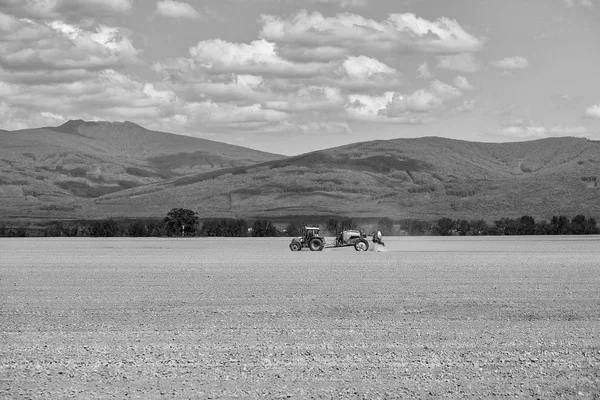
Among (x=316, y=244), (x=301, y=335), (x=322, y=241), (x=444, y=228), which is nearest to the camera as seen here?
(x=301, y=335)

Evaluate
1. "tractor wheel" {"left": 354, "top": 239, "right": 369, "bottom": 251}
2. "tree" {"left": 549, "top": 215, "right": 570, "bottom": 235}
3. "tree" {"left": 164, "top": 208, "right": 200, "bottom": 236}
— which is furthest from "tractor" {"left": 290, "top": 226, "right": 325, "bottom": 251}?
"tree" {"left": 549, "top": 215, "right": 570, "bottom": 235}

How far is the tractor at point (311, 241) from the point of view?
183ft

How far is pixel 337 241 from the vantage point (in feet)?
189

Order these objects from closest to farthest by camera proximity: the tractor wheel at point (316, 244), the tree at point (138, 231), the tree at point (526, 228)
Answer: the tractor wheel at point (316, 244), the tree at point (526, 228), the tree at point (138, 231)

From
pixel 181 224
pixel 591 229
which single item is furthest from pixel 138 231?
pixel 591 229

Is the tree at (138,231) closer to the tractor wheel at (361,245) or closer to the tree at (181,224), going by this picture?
the tree at (181,224)

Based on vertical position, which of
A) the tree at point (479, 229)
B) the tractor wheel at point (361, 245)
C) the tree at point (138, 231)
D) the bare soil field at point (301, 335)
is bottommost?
the bare soil field at point (301, 335)

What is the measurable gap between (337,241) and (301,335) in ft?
124

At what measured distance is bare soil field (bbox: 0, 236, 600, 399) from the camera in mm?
15258

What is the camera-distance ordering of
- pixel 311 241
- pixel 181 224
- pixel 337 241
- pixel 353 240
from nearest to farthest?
1. pixel 311 241
2. pixel 353 240
3. pixel 337 241
4. pixel 181 224

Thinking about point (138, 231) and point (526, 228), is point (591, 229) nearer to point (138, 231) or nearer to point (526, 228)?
point (526, 228)

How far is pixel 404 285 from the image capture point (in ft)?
104

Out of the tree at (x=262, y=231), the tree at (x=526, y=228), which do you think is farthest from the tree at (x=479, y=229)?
the tree at (x=262, y=231)

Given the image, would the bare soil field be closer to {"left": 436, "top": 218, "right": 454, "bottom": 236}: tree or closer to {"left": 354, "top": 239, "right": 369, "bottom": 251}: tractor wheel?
{"left": 354, "top": 239, "right": 369, "bottom": 251}: tractor wheel
